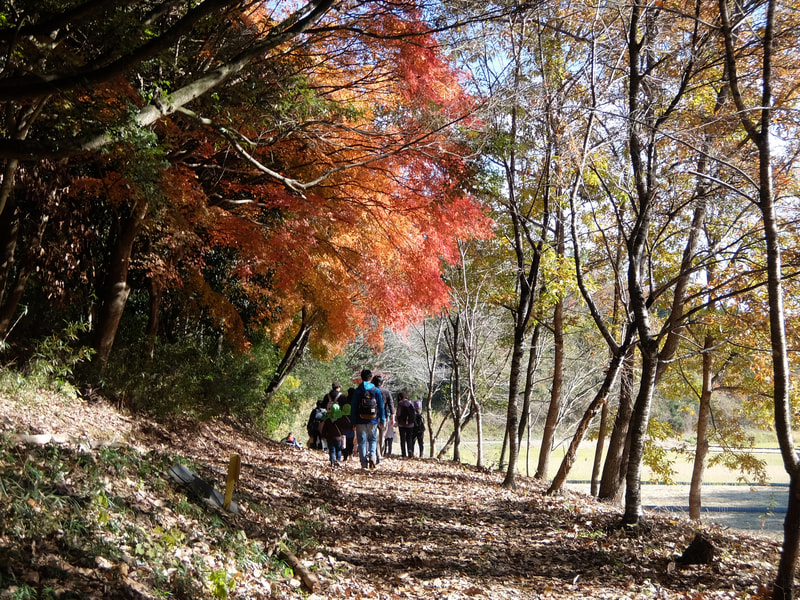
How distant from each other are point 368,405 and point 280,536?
4275 mm

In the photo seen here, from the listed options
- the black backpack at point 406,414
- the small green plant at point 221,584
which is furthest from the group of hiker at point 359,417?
the small green plant at point 221,584

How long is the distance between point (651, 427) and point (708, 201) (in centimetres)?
1042

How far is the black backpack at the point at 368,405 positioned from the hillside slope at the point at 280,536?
3.55 ft

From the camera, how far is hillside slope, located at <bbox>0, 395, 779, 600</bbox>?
3627 mm

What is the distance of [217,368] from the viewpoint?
13812 mm

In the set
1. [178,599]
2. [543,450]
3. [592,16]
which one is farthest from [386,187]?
[543,450]

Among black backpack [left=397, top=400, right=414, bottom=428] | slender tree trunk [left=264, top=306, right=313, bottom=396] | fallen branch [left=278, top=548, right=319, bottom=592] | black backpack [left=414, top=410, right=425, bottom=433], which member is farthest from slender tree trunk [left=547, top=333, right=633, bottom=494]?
slender tree trunk [left=264, top=306, right=313, bottom=396]

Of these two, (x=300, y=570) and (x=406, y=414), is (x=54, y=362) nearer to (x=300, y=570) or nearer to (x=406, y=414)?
(x=300, y=570)

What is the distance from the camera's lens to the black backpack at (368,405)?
974cm

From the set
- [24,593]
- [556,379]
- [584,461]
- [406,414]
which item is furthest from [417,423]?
[584,461]

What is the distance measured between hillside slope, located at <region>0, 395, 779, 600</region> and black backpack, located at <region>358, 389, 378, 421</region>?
108 cm

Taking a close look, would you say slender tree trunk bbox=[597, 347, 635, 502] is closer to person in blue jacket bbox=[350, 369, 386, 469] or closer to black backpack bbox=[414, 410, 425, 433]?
person in blue jacket bbox=[350, 369, 386, 469]

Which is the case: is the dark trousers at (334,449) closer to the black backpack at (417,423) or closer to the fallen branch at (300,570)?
the black backpack at (417,423)

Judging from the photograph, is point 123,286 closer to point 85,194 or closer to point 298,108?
point 85,194
